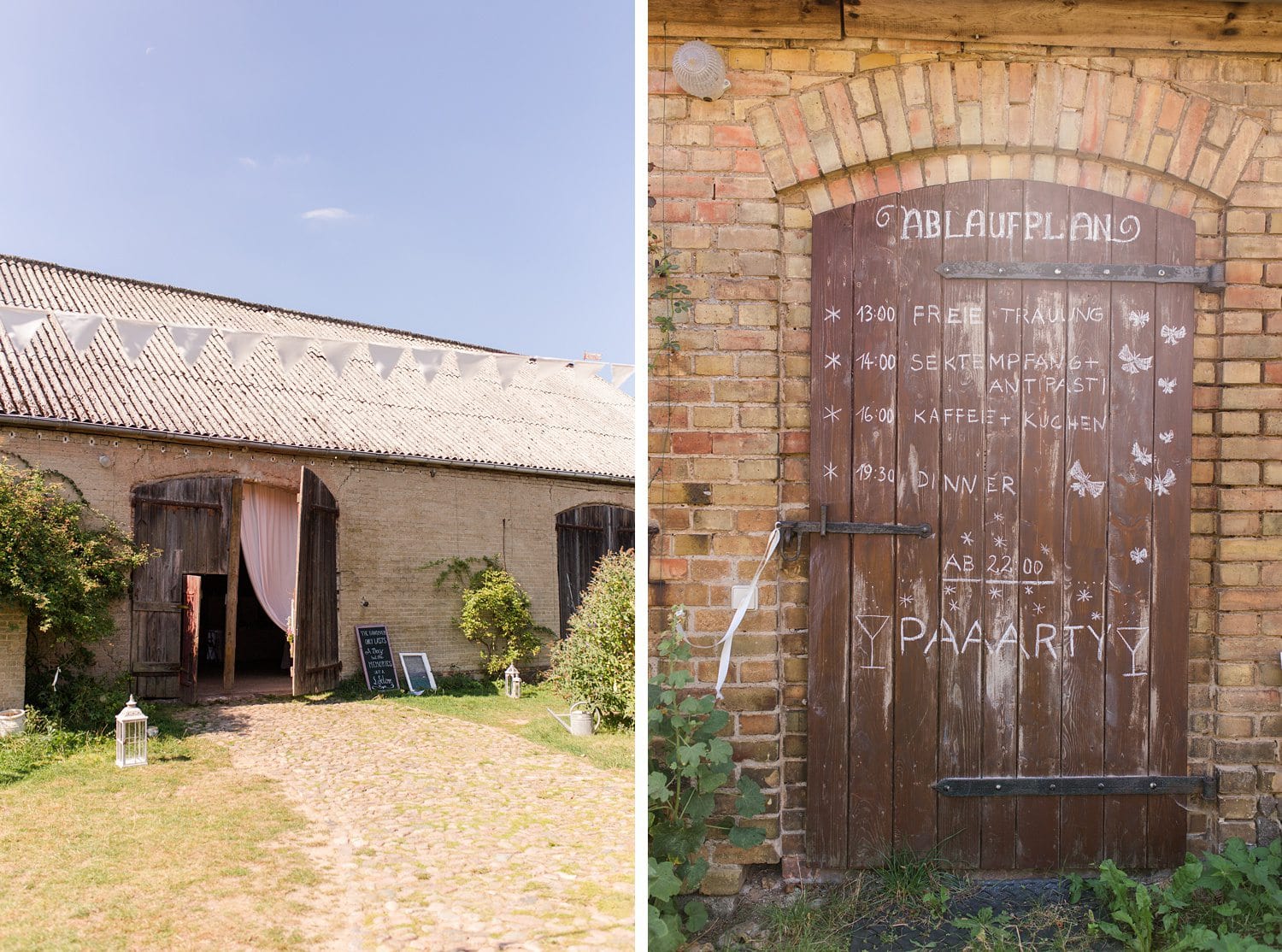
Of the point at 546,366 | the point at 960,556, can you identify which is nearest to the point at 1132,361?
the point at 960,556

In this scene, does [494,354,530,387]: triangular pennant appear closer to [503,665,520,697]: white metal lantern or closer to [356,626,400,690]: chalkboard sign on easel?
[503,665,520,697]: white metal lantern

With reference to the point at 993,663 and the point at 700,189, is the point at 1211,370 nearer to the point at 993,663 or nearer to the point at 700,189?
the point at 993,663

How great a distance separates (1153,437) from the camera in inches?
97.3

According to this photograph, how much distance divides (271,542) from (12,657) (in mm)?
2110

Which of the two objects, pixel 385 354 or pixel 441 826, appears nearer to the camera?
pixel 385 354

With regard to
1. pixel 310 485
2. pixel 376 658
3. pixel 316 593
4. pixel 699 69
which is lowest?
pixel 376 658

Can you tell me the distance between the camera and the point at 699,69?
92.2 inches

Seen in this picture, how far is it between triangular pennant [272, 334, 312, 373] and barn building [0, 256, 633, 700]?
1.91 meters

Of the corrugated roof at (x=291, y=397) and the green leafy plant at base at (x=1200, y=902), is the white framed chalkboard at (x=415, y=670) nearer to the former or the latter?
the corrugated roof at (x=291, y=397)

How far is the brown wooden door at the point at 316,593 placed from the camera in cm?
634

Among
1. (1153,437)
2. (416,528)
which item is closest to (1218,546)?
(1153,437)

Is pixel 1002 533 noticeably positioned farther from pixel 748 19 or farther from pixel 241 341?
pixel 241 341

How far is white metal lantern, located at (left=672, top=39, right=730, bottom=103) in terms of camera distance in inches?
92.3

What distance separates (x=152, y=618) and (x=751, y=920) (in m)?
5.27
